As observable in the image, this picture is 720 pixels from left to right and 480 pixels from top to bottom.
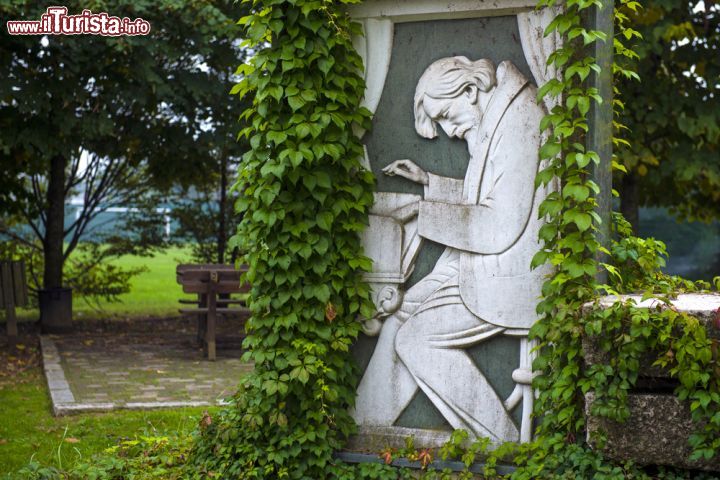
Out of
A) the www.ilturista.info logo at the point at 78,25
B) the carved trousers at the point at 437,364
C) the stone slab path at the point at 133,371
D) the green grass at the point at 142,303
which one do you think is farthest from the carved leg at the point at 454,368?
the green grass at the point at 142,303

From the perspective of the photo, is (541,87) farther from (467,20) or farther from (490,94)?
(467,20)

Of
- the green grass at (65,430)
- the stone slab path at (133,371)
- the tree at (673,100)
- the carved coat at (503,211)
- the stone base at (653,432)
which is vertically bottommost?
the green grass at (65,430)

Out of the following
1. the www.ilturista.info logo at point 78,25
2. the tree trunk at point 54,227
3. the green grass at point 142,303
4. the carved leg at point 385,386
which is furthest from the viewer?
the green grass at point 142,303

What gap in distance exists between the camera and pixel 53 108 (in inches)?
416

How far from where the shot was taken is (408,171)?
5426 millimetres

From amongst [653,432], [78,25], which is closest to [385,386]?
[653,432]

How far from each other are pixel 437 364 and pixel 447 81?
5.39 ft

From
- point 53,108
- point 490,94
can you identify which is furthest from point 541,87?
point 53,108

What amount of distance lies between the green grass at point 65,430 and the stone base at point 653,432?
3.21m

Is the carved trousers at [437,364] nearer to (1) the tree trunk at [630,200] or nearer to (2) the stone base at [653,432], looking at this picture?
(2) the stone base at [653,432]

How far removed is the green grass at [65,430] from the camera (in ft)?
20.9

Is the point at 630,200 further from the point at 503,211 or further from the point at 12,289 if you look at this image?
the point at 12,289

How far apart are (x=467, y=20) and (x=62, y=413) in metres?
4.79

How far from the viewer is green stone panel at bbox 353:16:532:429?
5254 mm
